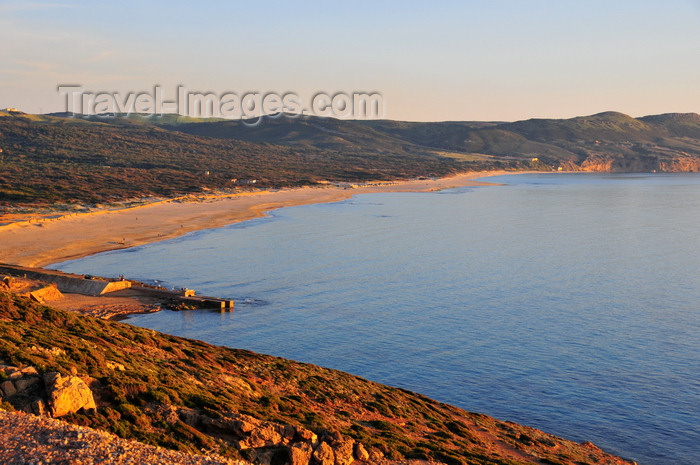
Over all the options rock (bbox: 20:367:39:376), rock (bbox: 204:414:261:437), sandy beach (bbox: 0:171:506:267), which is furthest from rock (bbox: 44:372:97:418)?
sandy beach (bbox: 0:171:506:267)

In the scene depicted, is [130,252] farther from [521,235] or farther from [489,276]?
[521,235]

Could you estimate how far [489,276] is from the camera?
186 ft

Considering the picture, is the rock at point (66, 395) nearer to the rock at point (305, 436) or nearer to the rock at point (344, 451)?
the rock at point (305, 436)

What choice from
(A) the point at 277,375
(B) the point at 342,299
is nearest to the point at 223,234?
(B) the point at 342,299

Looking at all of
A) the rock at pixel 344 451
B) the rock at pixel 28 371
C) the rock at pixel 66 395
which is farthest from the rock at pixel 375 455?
the rock at pixel 28 371

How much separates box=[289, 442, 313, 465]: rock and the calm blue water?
12.4 m

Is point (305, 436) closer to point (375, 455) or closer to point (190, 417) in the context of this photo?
point (375, 455)

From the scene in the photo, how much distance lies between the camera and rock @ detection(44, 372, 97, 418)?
1634cm

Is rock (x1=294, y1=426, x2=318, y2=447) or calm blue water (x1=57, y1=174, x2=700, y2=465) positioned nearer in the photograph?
rock (x1=294, y1=426, x2=318, y2=447)

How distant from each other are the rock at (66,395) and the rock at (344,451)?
22.9 ft

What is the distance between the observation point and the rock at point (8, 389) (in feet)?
54.7

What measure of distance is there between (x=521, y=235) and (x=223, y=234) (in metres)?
38.7

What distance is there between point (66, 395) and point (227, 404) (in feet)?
17.8

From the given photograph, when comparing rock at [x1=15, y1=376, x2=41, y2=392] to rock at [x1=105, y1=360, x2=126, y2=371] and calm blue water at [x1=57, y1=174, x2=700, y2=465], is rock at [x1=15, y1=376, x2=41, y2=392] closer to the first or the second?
rock at [x1=105, y1=360, x2=126, y2=371]
